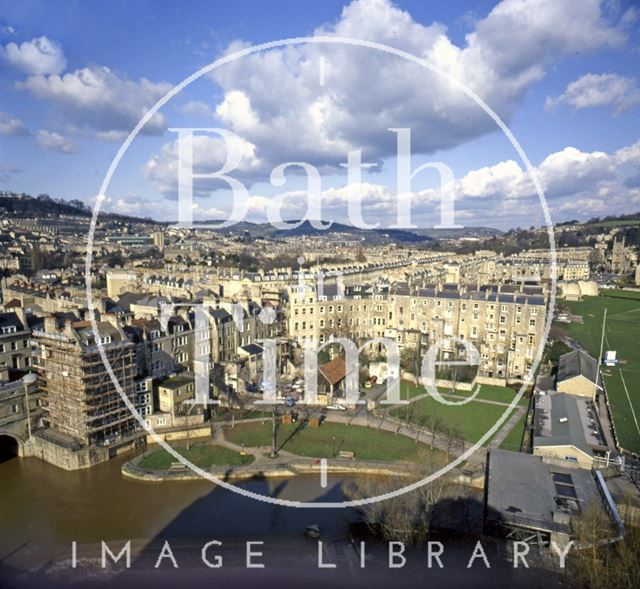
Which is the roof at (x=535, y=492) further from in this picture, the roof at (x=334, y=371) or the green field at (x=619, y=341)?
the roof at (x=334, y=371)

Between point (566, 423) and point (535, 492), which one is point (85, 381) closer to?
point (535, 492)

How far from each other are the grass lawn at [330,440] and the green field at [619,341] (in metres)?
11.7

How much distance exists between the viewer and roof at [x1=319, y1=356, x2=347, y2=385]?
32406 mm

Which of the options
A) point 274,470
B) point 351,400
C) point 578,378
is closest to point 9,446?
point 274,470

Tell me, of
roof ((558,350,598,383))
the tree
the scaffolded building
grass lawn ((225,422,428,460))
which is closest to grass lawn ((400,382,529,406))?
roof ((558,350,598,383))

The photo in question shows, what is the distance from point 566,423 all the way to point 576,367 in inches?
355

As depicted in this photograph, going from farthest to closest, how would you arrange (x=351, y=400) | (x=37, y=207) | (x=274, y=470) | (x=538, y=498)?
(x=37, y=207)
(x=351, y=400)
(x=274, y=470)
(x=538, y=498)

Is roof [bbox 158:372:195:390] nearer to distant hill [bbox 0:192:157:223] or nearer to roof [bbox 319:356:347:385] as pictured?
roof [bbox 319:356:347:385]

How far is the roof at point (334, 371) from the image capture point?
3241 cm

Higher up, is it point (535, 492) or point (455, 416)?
point (535, 492)

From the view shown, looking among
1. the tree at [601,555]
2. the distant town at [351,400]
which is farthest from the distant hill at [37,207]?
the tree at [601,555]

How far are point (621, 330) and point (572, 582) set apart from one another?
158ft

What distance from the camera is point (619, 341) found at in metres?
47.8

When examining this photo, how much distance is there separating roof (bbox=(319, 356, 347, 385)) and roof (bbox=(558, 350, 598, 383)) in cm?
1470
